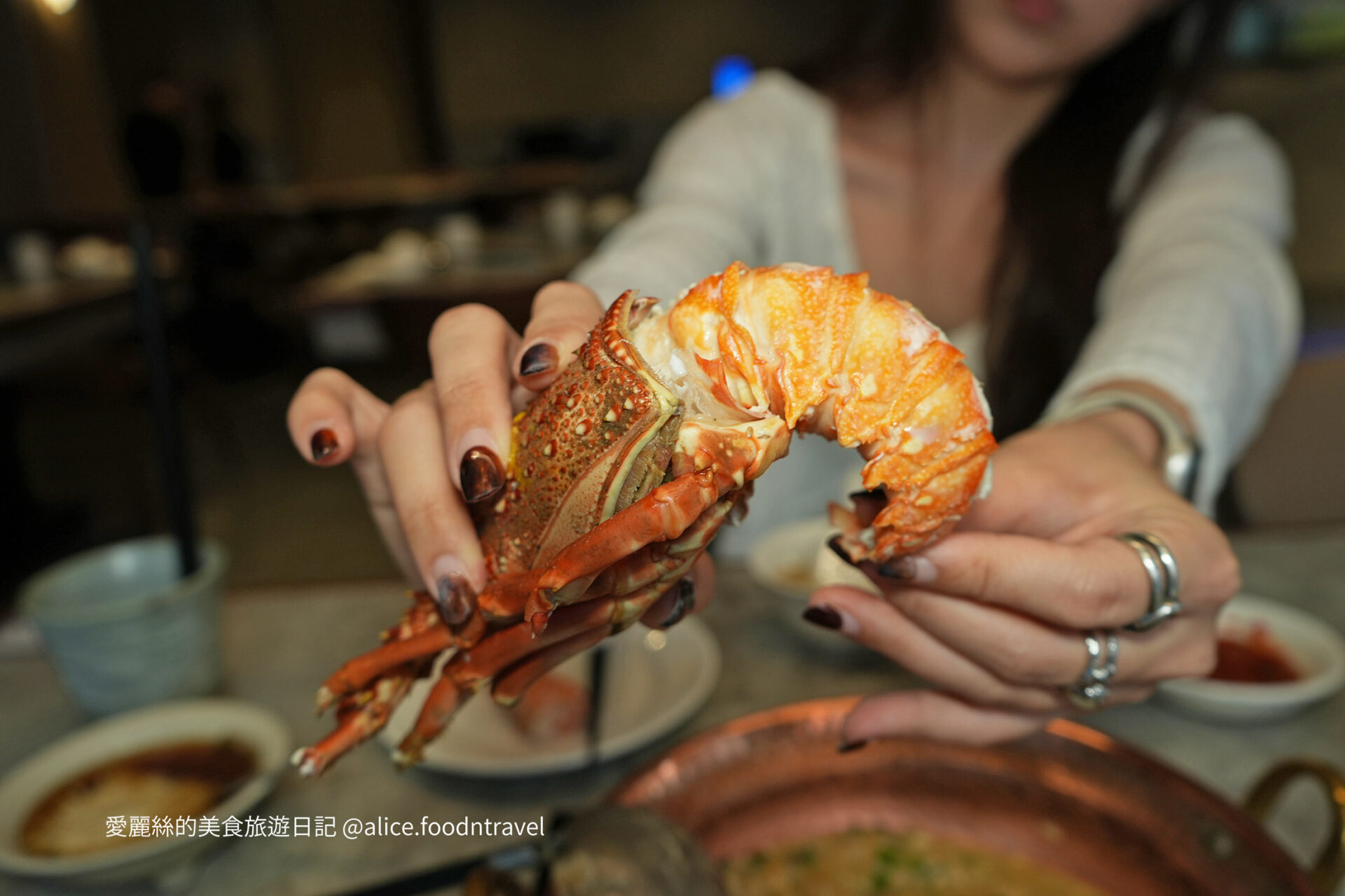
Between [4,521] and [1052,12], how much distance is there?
4.60m

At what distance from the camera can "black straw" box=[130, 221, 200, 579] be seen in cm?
93

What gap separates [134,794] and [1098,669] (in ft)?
3.58

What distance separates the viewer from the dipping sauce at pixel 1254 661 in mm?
1080

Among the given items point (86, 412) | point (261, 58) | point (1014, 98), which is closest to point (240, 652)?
point (1014, 98)

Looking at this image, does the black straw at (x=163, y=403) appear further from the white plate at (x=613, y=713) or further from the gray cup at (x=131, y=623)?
the white plate at (x=613, y=713)

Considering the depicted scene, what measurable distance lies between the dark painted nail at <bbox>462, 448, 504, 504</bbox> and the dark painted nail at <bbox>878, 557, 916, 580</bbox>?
0.34 meters

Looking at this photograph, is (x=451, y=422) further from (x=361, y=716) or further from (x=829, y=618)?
(x=829, y=618)

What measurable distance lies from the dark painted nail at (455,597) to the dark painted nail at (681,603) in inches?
7.0

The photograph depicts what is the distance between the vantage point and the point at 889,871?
2.89 ft

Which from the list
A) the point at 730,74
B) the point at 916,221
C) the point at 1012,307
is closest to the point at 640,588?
the point at 1012,307

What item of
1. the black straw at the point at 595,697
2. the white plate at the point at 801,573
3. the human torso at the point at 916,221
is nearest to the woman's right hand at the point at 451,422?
the black straw at the point at 595,697

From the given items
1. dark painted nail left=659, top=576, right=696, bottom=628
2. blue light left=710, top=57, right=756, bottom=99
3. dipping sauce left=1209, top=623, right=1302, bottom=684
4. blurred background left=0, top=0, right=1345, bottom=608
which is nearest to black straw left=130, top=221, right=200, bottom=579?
blurred background left=0, top=0, right=1345, bottom=608

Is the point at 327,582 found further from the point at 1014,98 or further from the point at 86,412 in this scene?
the point at 86,412

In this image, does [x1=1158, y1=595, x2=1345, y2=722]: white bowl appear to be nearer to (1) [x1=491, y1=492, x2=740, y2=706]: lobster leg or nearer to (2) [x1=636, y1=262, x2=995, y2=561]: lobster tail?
(2) [x1=636, y1=262, x2=995, y2=561]: lobster tail
